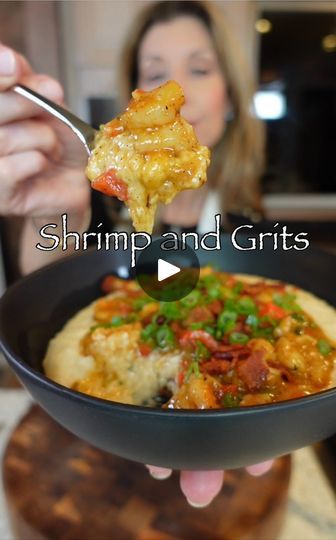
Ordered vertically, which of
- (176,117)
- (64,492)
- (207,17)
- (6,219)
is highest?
(207,17)

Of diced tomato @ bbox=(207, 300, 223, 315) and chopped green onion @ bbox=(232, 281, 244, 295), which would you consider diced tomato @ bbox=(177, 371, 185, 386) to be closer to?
diced tomato @ bbox=(207, 300, 223, 315)

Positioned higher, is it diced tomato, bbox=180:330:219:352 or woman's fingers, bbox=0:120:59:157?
woman's fingers, bbox=0:120:59:157

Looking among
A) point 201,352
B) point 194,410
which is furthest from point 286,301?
point 194,410

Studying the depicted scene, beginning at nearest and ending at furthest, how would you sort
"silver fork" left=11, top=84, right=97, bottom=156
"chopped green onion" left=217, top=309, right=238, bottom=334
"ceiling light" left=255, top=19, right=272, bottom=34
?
"silver fork" left=11, top=84, right=97, bottom=156 → "chopped green onion" left=217, top=309, right=238, bottom=334 → "ceiling light" left=255, top=19, right=272, bottom=34

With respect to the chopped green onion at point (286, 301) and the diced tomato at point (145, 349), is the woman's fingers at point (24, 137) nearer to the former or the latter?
the diced tomato at point (145, 349)

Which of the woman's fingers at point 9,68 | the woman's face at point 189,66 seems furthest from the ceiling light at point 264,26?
the woman's fingers at point 9,68

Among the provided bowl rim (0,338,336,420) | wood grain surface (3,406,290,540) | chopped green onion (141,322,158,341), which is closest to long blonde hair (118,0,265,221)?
chopped green onion (141,322,158,341)

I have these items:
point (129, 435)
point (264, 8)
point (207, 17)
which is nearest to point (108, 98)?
point (264, 8)

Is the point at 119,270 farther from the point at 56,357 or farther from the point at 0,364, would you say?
the point at 0,364
